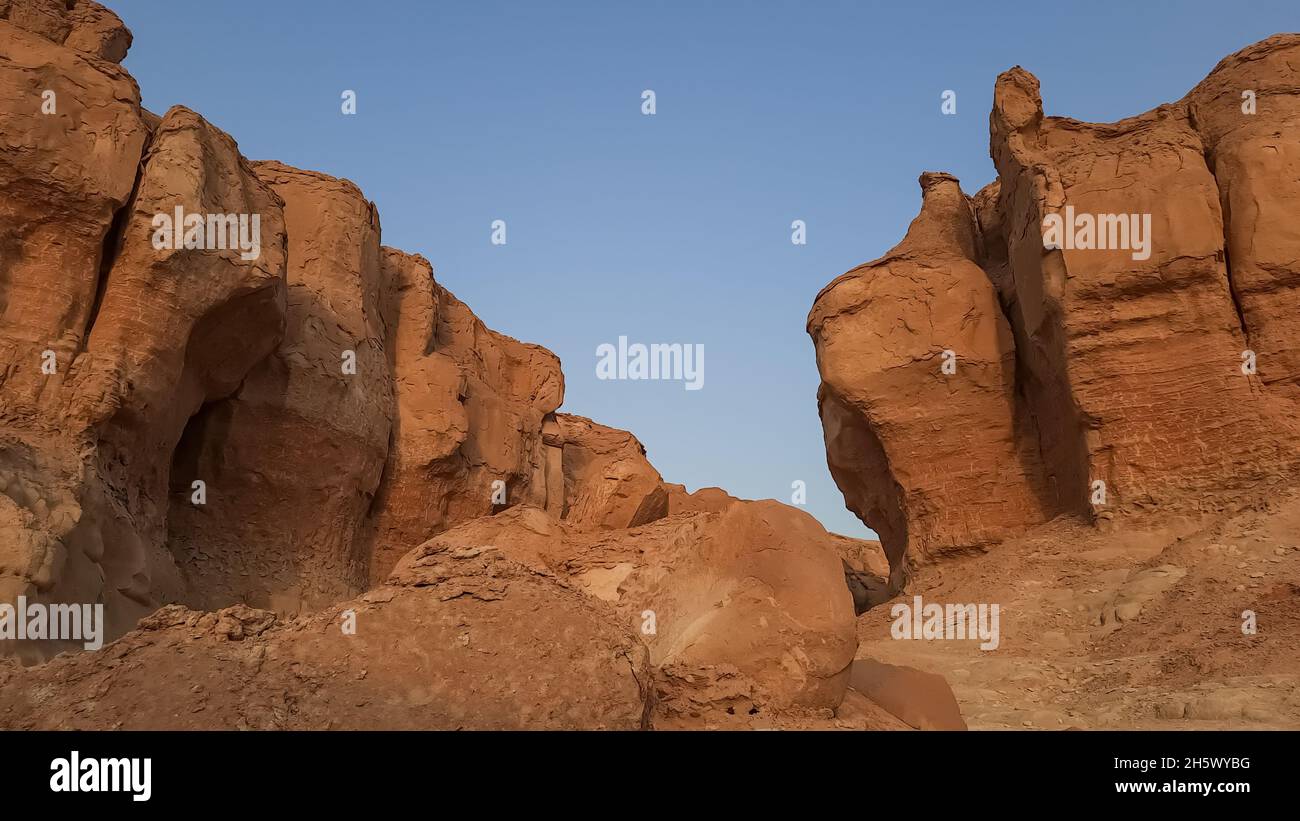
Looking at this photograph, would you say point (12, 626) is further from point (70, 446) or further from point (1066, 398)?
point (1066, 398)

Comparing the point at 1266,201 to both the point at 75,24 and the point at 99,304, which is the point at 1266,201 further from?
the point at 75,24

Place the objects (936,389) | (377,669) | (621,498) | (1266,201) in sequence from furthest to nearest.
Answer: (936,389)
(1266,201)
(621,498)
(377,669)

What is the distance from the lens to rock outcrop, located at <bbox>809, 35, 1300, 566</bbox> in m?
13.4


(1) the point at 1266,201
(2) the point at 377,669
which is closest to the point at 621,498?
(2) the point at 377,669

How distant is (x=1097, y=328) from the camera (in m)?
14.1

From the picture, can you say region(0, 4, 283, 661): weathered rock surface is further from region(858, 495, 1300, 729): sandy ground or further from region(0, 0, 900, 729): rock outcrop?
region(858, 495, 1300, 729): sandy ground

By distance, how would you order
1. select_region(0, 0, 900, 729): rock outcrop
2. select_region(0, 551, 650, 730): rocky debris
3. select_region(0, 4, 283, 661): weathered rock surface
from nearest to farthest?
select_region(0, 551, 650, 730): rocky debris, select_region(0, 0, 900, 729): rock outcrop, select_region(0, 4, 283, 661): weathered rock surface

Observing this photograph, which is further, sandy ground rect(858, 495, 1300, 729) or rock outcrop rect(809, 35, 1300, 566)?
rock outcrop rect(809, 35, 1300, 566)

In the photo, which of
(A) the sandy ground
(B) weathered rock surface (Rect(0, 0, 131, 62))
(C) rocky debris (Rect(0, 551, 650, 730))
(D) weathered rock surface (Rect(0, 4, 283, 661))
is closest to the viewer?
(C) rocky debris (Rect(0, 551, 650, 730))

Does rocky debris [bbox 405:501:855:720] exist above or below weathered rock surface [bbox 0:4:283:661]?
below

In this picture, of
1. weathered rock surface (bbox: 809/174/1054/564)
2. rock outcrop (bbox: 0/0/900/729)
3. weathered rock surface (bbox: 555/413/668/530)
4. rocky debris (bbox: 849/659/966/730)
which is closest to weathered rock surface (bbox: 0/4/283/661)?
rock outcrop (bbox: 0/0/900/729)

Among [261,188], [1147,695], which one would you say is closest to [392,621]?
[1147,695]

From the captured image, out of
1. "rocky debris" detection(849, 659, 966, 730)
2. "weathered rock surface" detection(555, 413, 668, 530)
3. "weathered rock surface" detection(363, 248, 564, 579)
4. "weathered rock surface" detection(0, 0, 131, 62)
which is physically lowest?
"rocky debris" detection(849, 659, 966, 730)

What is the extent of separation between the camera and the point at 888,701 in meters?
6.55
